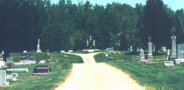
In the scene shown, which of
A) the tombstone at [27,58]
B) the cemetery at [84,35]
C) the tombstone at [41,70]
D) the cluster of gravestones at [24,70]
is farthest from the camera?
the cemetery at [84,35]

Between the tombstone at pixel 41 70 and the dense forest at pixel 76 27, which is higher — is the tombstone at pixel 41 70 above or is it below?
below

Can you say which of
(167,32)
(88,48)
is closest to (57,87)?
(167,32)

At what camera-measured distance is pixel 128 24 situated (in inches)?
4122

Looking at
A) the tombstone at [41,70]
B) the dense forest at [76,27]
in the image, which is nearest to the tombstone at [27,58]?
the dense forest at [76,27]

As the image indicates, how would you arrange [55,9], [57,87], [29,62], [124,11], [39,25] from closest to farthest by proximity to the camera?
[57,87], [29,62], [39,25], [55,9], [124,11]

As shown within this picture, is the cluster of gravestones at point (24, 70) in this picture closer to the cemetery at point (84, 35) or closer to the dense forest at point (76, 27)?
the cemetery at point (84, 35)

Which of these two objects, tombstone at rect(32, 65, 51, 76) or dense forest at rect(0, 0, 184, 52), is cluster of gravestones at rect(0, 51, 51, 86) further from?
dense forest at rect(0, 0, 184, 52)

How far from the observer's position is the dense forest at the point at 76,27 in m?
69.2

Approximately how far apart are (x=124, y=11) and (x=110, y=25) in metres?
29.3

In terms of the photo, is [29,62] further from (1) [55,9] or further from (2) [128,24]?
(1) [55,9]

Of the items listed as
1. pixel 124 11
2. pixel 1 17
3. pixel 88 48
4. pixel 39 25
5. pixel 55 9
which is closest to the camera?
pixel 1 17

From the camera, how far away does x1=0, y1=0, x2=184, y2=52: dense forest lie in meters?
69.2

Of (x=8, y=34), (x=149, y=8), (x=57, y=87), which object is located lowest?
(x=57, y=87)

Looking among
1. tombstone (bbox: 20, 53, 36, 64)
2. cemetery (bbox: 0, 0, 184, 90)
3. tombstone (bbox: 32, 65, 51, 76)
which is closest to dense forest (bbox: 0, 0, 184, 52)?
cemetery (bbox: 0, 0, 184, 90)
